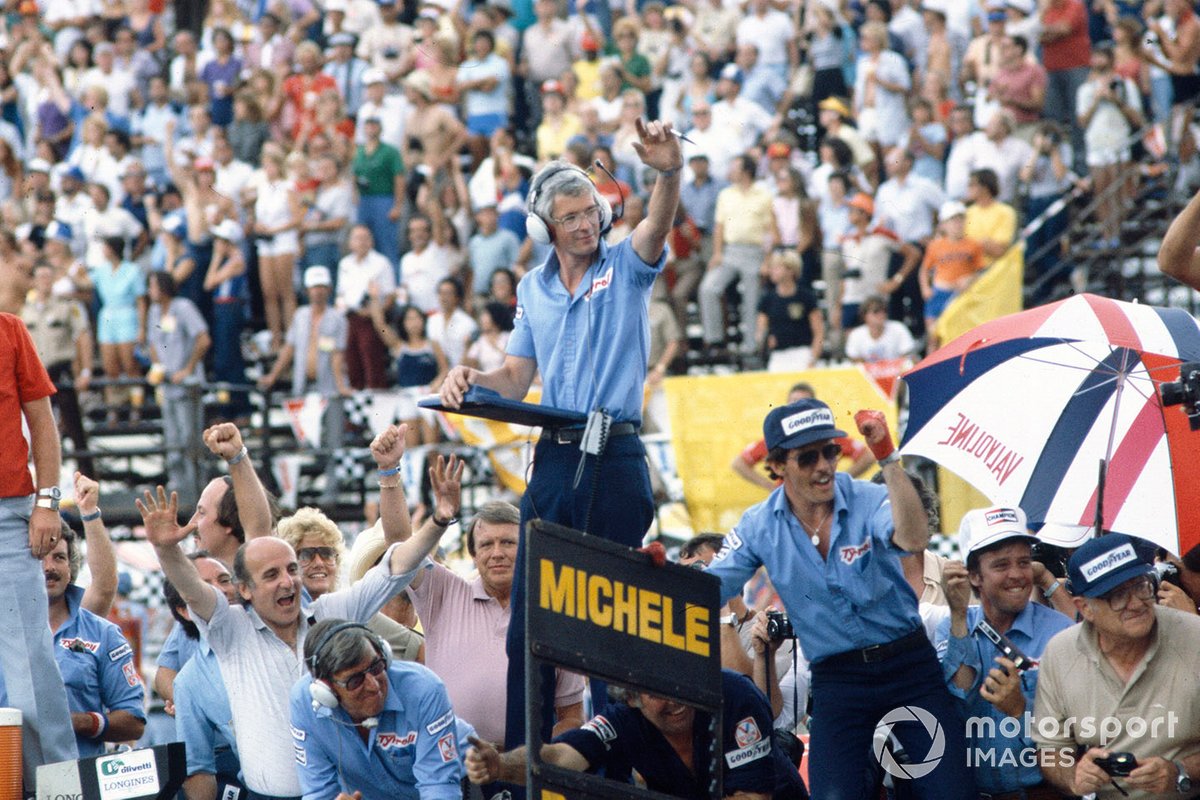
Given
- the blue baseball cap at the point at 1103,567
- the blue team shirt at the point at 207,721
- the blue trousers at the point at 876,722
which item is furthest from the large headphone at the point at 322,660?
the blue baseball cap at the point at 1103,567

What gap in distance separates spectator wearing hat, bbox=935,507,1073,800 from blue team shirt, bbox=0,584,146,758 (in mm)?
3385

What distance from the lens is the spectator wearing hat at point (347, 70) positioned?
20234mm

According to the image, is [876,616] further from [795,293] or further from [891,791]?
[795,293]

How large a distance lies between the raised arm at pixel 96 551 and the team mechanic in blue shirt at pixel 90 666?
140 mm

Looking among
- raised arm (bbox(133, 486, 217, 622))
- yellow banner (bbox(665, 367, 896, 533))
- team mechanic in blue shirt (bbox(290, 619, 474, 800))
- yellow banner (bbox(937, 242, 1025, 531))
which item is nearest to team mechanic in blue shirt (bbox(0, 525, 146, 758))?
raised arm (bbox(133, 486, 217, 622))

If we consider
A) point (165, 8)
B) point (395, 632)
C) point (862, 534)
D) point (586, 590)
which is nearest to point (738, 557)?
point (862, 534)

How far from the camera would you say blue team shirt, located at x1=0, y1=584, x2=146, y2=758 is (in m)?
7.73

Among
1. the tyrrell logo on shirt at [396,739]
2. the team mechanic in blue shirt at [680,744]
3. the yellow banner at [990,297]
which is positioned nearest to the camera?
the team mechanic in blue shirt at [680,744]

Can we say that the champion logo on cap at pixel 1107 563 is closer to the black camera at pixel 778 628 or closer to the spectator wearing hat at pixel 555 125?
the black camera at pixel 778 628

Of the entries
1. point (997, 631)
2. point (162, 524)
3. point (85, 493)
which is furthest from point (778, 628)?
point (85, 493)

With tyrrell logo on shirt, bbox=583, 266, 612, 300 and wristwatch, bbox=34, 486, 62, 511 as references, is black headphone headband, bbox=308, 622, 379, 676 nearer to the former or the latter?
wristwatch, bbox=34, 486, 62, 511

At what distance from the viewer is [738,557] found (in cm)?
659

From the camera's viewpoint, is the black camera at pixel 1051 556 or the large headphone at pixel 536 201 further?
the black camera at pixel 1051 556

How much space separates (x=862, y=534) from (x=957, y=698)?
2.26 ft
